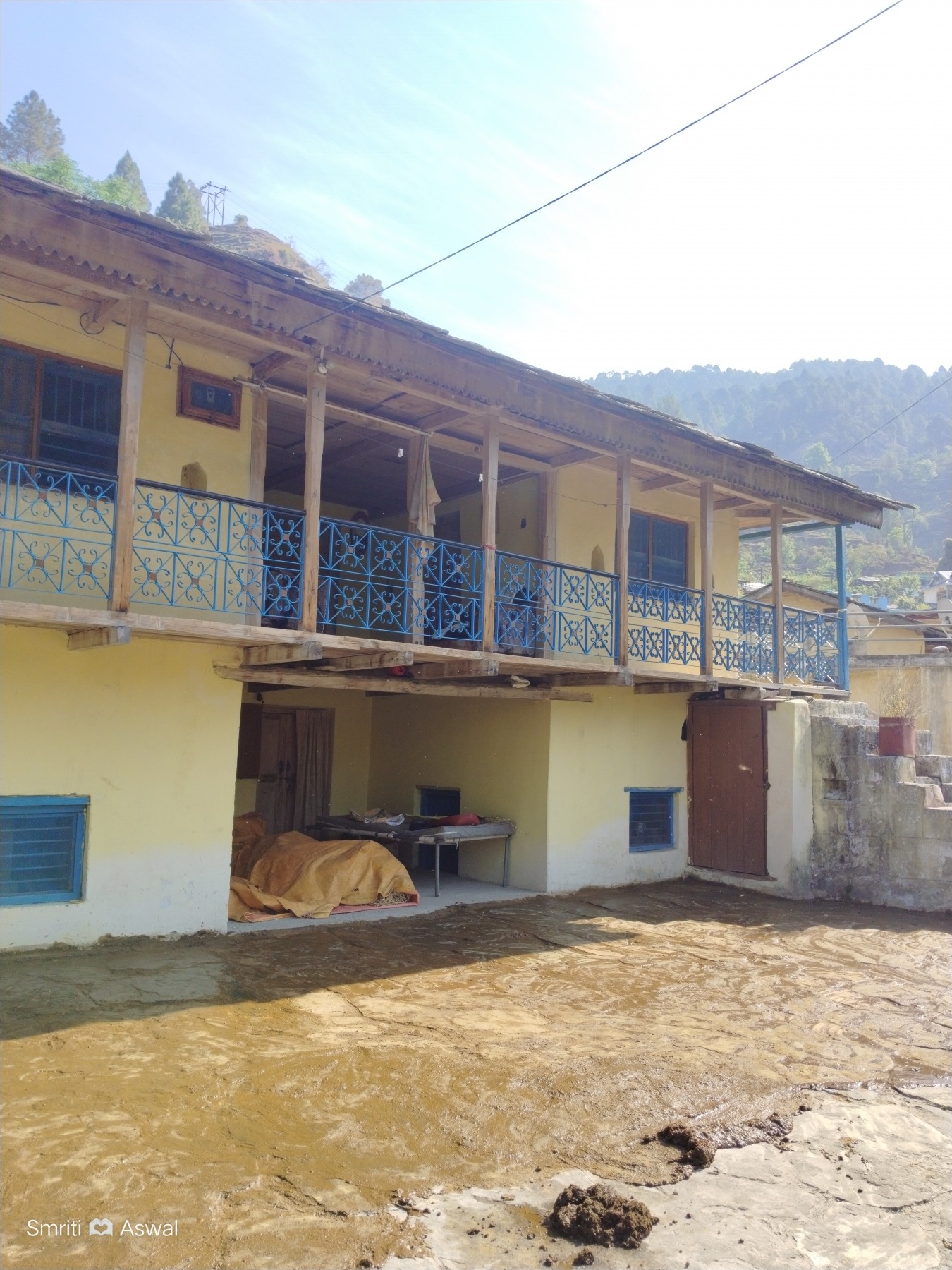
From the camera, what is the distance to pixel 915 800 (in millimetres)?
10984

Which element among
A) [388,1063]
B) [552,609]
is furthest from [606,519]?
[388,1063]

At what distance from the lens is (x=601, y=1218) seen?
12.1ft

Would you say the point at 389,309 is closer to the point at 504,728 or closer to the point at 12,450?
the point at 12,450

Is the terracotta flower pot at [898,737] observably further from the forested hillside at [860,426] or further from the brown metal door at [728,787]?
the forested hillside at [860,426]

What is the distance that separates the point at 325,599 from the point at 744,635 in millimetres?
5704

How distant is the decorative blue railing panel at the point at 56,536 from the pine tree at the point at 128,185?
146 ft

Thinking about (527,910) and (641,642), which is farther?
(641,642)

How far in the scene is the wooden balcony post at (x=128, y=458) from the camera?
21.7 ft

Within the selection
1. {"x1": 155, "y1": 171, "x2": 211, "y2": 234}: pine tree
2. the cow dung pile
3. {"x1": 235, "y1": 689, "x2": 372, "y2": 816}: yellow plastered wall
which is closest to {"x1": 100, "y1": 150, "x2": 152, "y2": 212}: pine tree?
{"x1": 155, "y1": 171, "x2": 211, "y2": 234}: pine tree

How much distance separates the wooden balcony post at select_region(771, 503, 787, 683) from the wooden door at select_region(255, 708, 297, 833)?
265 inches

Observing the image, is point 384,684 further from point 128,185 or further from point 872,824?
point 128,185

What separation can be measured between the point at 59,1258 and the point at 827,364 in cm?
15527

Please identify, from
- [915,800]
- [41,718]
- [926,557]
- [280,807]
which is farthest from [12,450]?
[926,557]

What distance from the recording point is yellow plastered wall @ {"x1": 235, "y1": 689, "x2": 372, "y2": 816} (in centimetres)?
1334
